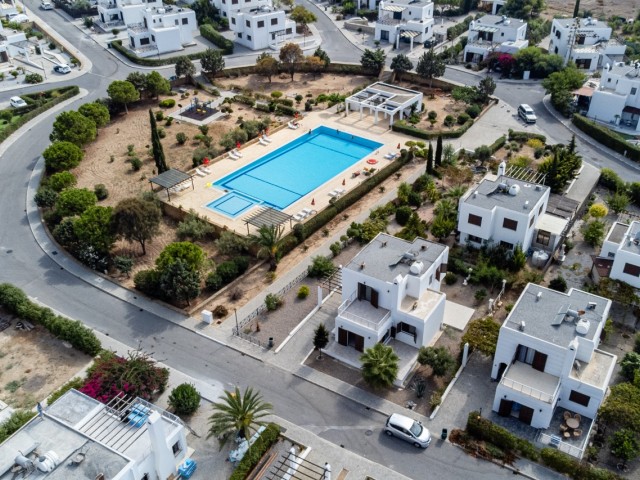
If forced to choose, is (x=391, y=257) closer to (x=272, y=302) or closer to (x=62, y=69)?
(x=272, y=302)

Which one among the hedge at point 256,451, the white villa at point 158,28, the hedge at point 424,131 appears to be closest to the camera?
the hedge at point 256,451

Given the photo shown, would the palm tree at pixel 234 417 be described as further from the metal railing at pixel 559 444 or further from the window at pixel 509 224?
the window at pixel 509 224

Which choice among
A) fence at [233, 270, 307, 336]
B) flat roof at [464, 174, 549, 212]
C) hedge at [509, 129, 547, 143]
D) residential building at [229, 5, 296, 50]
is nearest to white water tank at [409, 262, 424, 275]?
fence at [233, 270, 307, 336]

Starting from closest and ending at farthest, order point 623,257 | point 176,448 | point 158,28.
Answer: point 176,448
point 623,257
point 158,28

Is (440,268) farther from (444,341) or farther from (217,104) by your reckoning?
(217,104)

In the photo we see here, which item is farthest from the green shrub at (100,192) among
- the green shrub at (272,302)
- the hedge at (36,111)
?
the green shrub at (272,302)

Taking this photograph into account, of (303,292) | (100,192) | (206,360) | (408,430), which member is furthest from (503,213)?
(100,192)
